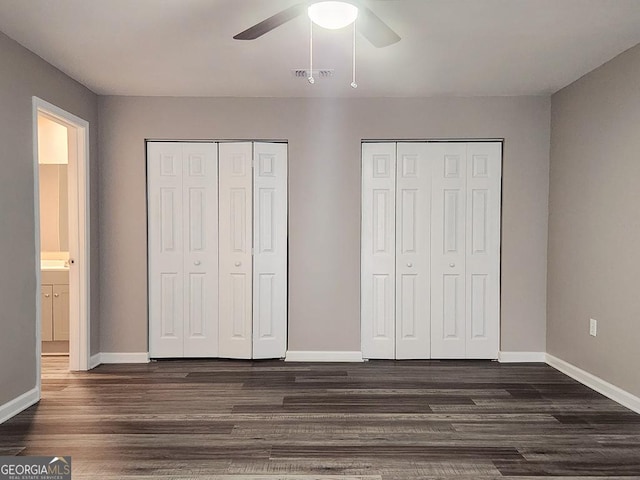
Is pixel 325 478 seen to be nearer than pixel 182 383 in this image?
Yes

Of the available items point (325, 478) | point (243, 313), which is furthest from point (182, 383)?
point (325, 478)

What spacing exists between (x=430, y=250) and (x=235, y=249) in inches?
72.6

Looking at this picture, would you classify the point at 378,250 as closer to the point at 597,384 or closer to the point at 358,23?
the point at 597,384

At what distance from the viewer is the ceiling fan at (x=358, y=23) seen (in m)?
2.35

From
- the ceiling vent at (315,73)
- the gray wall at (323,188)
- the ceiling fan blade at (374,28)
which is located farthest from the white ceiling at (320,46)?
the ceiling fan blade at (374,28)

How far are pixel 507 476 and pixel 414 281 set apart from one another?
2.38 m

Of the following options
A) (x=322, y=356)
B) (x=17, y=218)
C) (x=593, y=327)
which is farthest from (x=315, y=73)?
(x=593, y=327)

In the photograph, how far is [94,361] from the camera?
451 cm

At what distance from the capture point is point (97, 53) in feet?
11.6

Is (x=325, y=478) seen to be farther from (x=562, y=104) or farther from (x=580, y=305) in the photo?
(x=562, y=104)

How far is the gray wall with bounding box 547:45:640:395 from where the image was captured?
3.44 m

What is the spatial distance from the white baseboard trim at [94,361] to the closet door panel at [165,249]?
460mm

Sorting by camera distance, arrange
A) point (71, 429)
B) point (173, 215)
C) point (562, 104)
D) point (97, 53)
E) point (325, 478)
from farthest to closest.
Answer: point (173, 215)
point (562, 104)
point (97, 53)
point (71, 429)
point (325, 478)

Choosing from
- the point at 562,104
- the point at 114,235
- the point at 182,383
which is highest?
the point at 562,104
